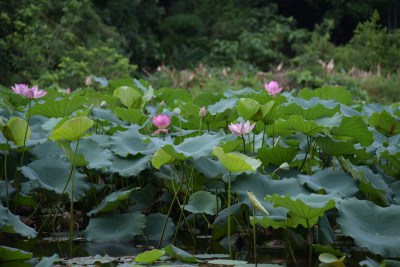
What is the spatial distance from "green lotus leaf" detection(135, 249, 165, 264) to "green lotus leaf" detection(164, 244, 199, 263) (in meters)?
0.04

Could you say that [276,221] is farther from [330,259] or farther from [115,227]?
[115,227]

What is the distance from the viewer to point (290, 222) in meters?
1.48

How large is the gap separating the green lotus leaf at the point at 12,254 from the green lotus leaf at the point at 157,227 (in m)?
0.48

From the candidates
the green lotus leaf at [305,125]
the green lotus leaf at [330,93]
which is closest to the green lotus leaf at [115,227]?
the green lotus leaf at [305,125]

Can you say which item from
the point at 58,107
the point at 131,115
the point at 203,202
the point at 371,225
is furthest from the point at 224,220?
the point at 58,107

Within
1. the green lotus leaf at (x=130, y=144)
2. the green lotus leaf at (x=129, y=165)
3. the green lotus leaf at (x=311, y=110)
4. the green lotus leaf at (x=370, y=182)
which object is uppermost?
the green lotus leaf at (x=311, y=110)

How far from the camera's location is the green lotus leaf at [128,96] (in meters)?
2.40

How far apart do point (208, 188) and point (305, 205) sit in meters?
0.65

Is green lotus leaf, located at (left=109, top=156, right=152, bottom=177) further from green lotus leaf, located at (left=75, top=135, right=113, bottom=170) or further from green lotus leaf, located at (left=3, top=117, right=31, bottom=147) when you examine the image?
green lotus leaf, located at (left=3, top=117, right=31, bottom=147)

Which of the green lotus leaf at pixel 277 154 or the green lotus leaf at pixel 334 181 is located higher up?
the green lotus leaf at pixel 277 154

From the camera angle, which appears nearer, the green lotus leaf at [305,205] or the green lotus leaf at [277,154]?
the green lotus leaf at [305,205]

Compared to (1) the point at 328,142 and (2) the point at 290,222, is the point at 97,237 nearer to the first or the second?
(2) the point at 290,222

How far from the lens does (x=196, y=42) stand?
16.0 meters

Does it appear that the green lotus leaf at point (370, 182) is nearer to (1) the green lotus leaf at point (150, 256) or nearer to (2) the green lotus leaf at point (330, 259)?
(2) the green lotus leaf at point (330, 259)
